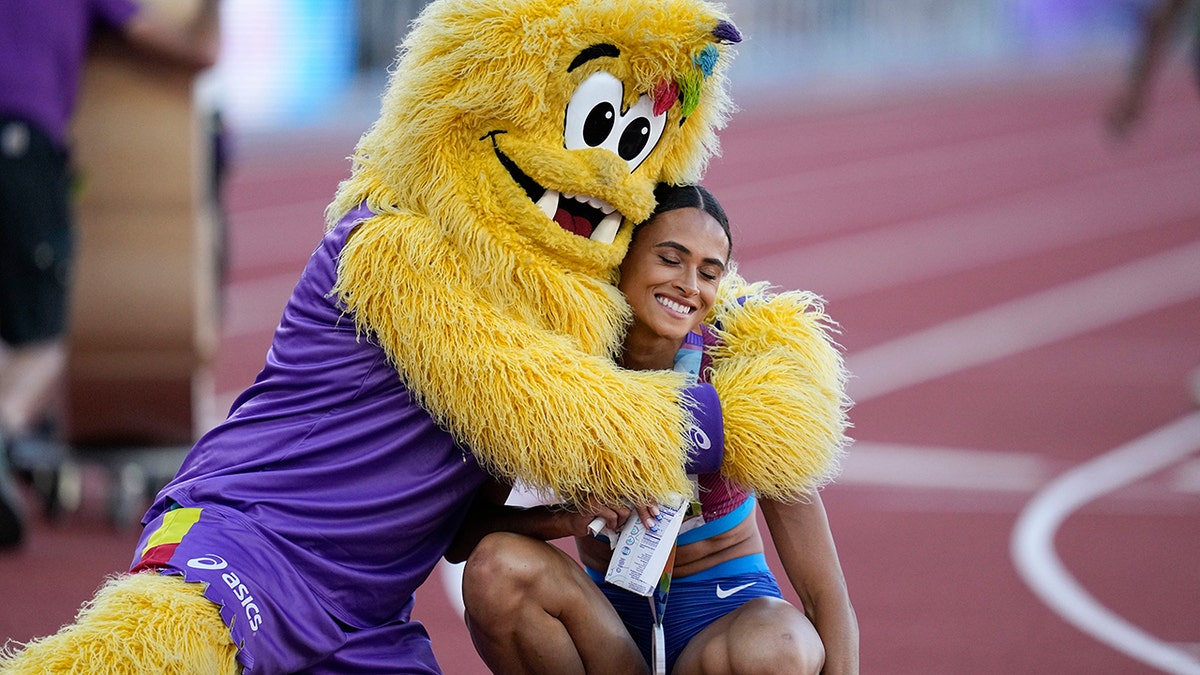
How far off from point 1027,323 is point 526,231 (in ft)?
24.5

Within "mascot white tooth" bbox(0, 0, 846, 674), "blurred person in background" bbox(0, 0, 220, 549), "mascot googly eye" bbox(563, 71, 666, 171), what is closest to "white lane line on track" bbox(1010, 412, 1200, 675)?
"mascot white tooth" bbox(0, 0, 846, 674)

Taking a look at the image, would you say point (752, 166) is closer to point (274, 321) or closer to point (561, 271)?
point (274, 321)

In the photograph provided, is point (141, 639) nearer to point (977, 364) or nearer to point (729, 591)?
point (729, 591)

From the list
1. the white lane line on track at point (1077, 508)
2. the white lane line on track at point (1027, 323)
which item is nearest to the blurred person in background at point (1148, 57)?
the white lane line on track at point (1077, 508)

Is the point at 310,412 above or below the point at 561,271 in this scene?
below

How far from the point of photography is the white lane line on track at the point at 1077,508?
13.6 ft

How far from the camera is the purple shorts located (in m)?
2.33

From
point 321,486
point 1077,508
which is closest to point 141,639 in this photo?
point 321,486

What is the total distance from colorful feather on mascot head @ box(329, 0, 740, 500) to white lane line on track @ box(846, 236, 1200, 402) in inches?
196

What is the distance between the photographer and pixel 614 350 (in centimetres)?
264

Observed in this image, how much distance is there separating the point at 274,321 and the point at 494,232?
22.5 ft

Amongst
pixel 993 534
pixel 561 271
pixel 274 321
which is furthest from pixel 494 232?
pixel 274 321

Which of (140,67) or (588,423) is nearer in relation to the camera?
(588,423)

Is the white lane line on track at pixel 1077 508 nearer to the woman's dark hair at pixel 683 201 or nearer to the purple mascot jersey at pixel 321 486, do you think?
the woman's dark hair at pixel 683 201
